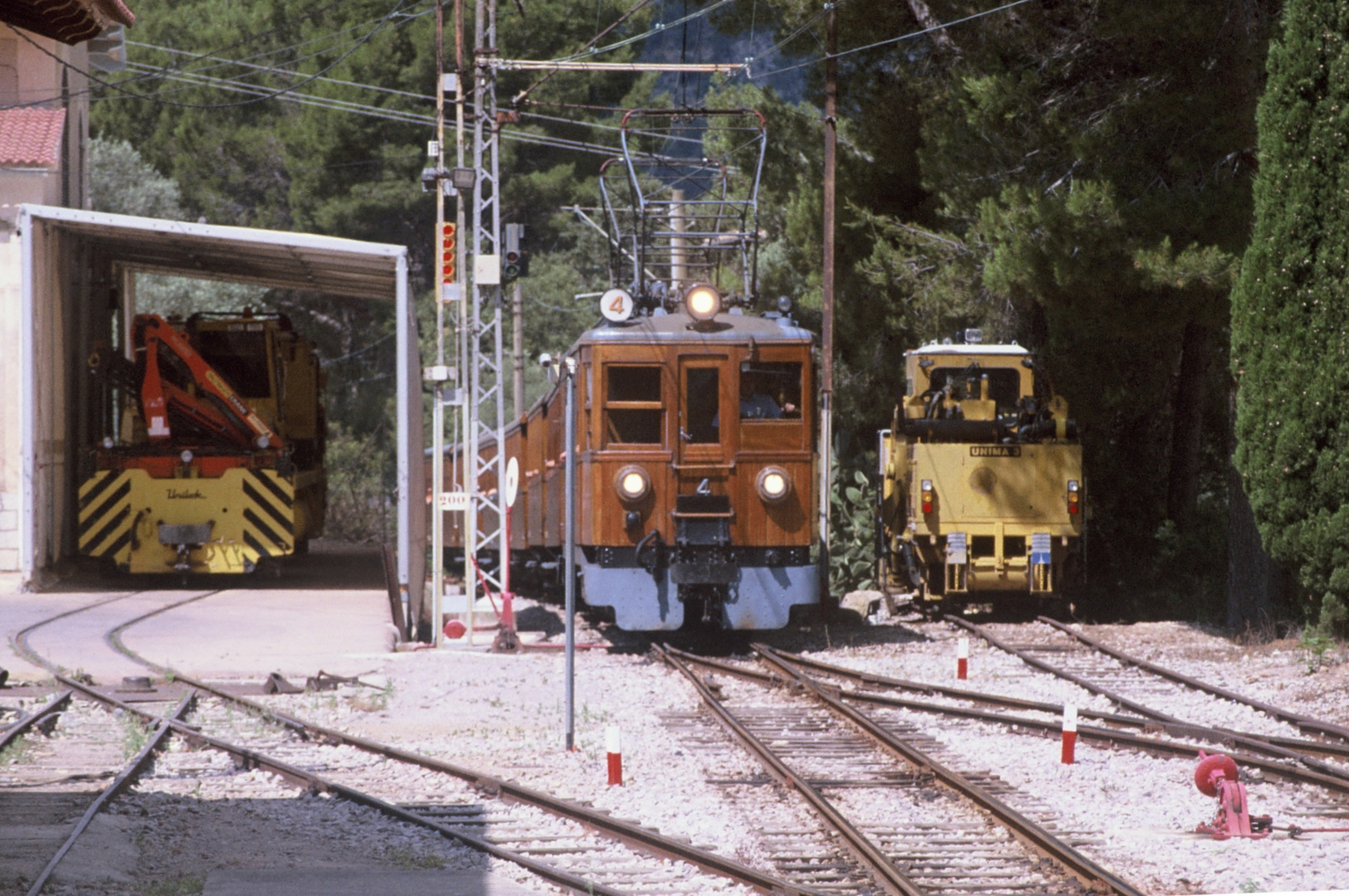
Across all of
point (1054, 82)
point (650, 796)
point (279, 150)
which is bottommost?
point (650, 796)

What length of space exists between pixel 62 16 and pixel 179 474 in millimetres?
15285

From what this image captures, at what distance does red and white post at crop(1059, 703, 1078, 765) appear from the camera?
29.4 feet

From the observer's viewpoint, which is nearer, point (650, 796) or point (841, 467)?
point (650, 796)

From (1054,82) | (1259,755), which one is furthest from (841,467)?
(1259,755)

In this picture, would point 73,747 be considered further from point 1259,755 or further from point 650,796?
point 1259,755

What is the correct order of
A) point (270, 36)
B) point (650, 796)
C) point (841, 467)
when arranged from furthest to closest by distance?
point (270, 36)
point (841, 467)
point (650, 796)

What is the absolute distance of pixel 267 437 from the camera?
67.5 ft

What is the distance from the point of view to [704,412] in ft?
A: 48.4

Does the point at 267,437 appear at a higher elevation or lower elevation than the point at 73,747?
higher

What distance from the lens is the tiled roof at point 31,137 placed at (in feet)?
61.0

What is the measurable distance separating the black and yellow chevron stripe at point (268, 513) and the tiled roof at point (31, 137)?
4.57 meters

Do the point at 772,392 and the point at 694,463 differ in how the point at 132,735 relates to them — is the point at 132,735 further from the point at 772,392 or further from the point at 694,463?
the point at 772,392

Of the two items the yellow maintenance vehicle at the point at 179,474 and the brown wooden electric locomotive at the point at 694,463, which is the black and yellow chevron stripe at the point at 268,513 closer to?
the yellow maintenance vehicle at the point at 179,474

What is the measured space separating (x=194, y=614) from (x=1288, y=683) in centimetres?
1089
